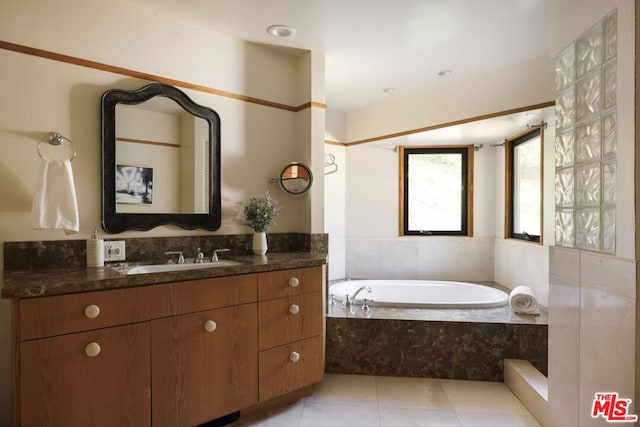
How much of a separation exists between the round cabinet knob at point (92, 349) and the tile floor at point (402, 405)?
3.04ft

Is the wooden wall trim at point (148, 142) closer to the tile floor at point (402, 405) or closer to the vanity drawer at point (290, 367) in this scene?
the vanity drawer at point (290, 367)

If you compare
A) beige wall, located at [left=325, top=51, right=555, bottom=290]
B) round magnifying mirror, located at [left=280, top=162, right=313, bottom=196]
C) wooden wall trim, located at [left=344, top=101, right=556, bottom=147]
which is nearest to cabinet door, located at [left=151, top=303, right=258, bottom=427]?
round magnifying mirror, located at [left=280, top=162, right=313, bottom=196]

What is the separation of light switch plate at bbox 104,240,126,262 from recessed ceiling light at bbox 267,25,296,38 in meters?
1.63

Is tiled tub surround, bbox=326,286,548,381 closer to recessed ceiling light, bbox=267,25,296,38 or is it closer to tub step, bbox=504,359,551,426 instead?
tub step, bbox=504,359,551,426

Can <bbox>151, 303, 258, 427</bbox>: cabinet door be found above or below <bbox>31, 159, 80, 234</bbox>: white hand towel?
below

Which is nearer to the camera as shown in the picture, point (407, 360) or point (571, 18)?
point (571, 18)

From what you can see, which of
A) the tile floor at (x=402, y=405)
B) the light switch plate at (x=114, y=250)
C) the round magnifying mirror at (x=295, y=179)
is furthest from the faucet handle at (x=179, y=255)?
the tile floor at (x=402, y=405)

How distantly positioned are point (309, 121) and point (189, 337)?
1.68 meters

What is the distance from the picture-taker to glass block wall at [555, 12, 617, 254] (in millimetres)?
1354

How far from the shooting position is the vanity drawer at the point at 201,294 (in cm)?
167

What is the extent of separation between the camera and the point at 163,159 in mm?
2182

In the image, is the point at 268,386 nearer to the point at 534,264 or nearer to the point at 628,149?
the point at 628,149

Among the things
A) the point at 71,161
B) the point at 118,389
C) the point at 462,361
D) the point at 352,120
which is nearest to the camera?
the point at 118,389

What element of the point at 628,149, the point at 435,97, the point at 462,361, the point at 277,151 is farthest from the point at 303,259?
the point at 435,97
